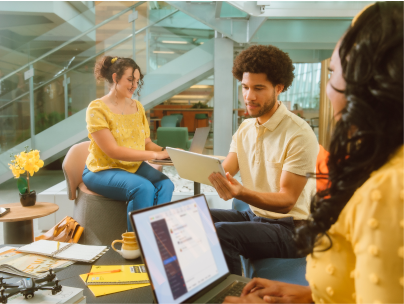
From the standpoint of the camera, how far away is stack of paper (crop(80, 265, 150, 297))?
1.03 metres

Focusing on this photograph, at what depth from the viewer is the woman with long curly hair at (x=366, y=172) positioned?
1.68 ft

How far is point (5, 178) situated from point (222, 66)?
368 cm

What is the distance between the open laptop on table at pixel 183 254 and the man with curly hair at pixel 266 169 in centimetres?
41

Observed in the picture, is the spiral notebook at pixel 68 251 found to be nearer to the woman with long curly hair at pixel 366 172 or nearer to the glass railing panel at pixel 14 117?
the woman with long curly hair at pixel 366 172

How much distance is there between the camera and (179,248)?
825mm

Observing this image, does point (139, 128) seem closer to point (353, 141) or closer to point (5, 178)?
point (353, 141)

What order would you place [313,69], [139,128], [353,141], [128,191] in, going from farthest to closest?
1. [313,69]
2. [139,128]
3. [128,191]
4. [353,141]

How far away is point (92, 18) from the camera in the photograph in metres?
4.91

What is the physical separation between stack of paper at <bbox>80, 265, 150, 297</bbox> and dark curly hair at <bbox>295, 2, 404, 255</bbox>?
71cm

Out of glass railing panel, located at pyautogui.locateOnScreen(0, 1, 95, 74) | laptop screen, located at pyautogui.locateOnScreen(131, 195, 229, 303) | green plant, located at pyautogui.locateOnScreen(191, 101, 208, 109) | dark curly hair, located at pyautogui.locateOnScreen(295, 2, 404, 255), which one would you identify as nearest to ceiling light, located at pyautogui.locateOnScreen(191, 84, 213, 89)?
green plant, located at pyautogui.locateOnScreen(191, 101, 208, 109)

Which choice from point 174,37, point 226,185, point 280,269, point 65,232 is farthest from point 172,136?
point 280,269

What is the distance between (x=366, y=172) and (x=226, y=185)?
0.84m

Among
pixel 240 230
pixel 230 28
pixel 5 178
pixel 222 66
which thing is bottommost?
pixel 5 178

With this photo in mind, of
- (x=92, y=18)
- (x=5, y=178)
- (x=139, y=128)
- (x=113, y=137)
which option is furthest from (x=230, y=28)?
(x=5, y=178)
